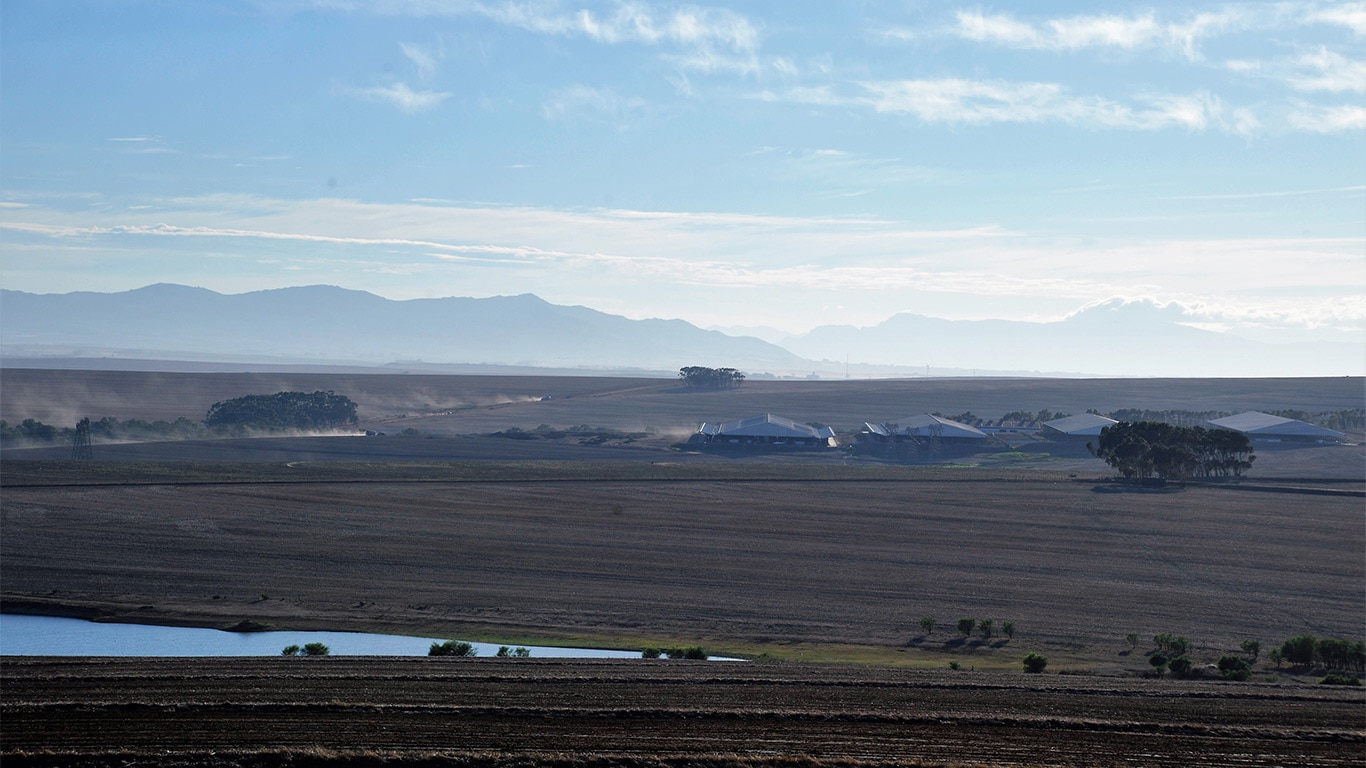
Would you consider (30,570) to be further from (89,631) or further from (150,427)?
(150,427)

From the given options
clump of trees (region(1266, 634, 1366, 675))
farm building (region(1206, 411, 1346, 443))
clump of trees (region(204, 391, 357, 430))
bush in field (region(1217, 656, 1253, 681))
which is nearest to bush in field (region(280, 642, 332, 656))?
bush in field (region(1217, 656, 1253, 681))

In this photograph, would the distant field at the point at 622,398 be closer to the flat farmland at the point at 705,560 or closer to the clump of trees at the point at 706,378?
the clump of trees at the point at 706,378

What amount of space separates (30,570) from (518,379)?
429 feet

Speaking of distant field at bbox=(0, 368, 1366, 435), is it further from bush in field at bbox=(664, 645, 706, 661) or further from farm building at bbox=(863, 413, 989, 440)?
bush in field at bbox=(664, 645, 706, 661)

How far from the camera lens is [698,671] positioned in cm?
2100

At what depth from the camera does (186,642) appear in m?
26.0

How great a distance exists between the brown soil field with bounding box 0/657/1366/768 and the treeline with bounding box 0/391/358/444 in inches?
2437

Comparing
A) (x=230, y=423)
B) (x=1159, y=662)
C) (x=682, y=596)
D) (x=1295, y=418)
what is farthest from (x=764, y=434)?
(x=1159, y=662)

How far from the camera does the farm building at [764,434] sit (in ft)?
256

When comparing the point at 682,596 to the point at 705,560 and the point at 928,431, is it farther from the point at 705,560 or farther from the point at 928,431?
the point at 928,431

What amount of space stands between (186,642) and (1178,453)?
154 feet

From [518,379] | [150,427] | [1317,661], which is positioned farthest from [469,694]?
[518,379]

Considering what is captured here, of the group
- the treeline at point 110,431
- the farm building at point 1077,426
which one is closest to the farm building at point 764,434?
the farm building at point 1077,426

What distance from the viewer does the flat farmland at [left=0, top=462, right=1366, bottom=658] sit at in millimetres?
27844
